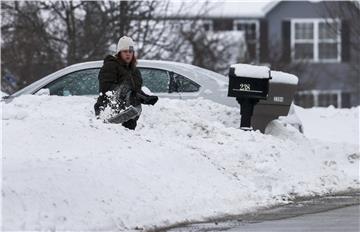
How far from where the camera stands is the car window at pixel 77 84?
12.5 meters

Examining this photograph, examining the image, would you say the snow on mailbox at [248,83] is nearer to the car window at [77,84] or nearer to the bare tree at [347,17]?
the car window at [77,84]

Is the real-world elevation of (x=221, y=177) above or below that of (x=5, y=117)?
below

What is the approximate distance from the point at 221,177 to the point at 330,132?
7.97 meters

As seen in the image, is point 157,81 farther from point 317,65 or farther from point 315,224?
point 317,65

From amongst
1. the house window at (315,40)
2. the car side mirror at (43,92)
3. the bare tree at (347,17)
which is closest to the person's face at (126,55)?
the car side mirror at (43,92)

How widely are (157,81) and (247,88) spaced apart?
5.24ft

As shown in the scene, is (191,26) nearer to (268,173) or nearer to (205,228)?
(268,173)

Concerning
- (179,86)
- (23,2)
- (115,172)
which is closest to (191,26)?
(23,2)

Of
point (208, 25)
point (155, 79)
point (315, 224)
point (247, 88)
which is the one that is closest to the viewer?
point (315, 224)

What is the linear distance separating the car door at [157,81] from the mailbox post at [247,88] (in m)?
1.13

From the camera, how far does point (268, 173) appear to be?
399 inches

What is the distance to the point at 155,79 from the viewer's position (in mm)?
12742

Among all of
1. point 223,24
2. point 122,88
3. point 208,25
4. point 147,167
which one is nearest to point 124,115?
point 122,88

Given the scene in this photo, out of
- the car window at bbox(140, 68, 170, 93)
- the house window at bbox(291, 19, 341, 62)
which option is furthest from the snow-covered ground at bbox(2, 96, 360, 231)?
the house window at bbox(291, 19, 341, 62)
